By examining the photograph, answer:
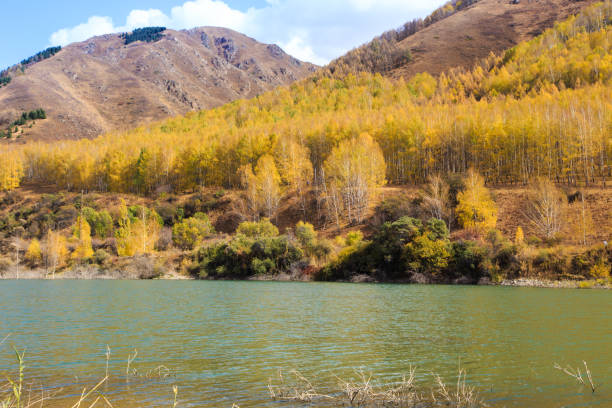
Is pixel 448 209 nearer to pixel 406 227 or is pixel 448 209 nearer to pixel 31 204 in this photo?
pixel 406 227

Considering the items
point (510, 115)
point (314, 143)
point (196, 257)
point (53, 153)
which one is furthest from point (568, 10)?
point (53, 153)

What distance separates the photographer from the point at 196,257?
6862 cm

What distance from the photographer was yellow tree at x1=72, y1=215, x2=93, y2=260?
75562mm

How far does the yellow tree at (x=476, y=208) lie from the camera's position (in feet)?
200

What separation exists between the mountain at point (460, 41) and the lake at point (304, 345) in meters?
151

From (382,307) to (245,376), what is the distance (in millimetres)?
17684

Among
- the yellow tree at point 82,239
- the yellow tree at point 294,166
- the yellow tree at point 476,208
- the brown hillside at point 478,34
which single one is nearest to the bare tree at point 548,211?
the yellow tree at point 476,208

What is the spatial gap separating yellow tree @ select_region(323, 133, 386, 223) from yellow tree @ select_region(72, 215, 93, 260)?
42.5 m

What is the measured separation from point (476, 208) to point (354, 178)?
69.0 feet

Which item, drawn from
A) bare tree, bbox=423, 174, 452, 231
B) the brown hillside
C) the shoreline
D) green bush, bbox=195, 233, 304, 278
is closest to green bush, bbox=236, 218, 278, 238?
green bush, bbox=195, 233, 304, 278

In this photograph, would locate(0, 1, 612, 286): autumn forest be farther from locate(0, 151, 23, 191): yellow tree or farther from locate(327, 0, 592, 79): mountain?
locate(327, 0, 592, 79): mountain

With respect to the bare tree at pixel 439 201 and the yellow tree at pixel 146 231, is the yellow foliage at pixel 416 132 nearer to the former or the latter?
the bare tree at pixel 439 201

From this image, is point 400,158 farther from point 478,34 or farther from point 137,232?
point 478,34

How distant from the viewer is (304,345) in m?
17.4
